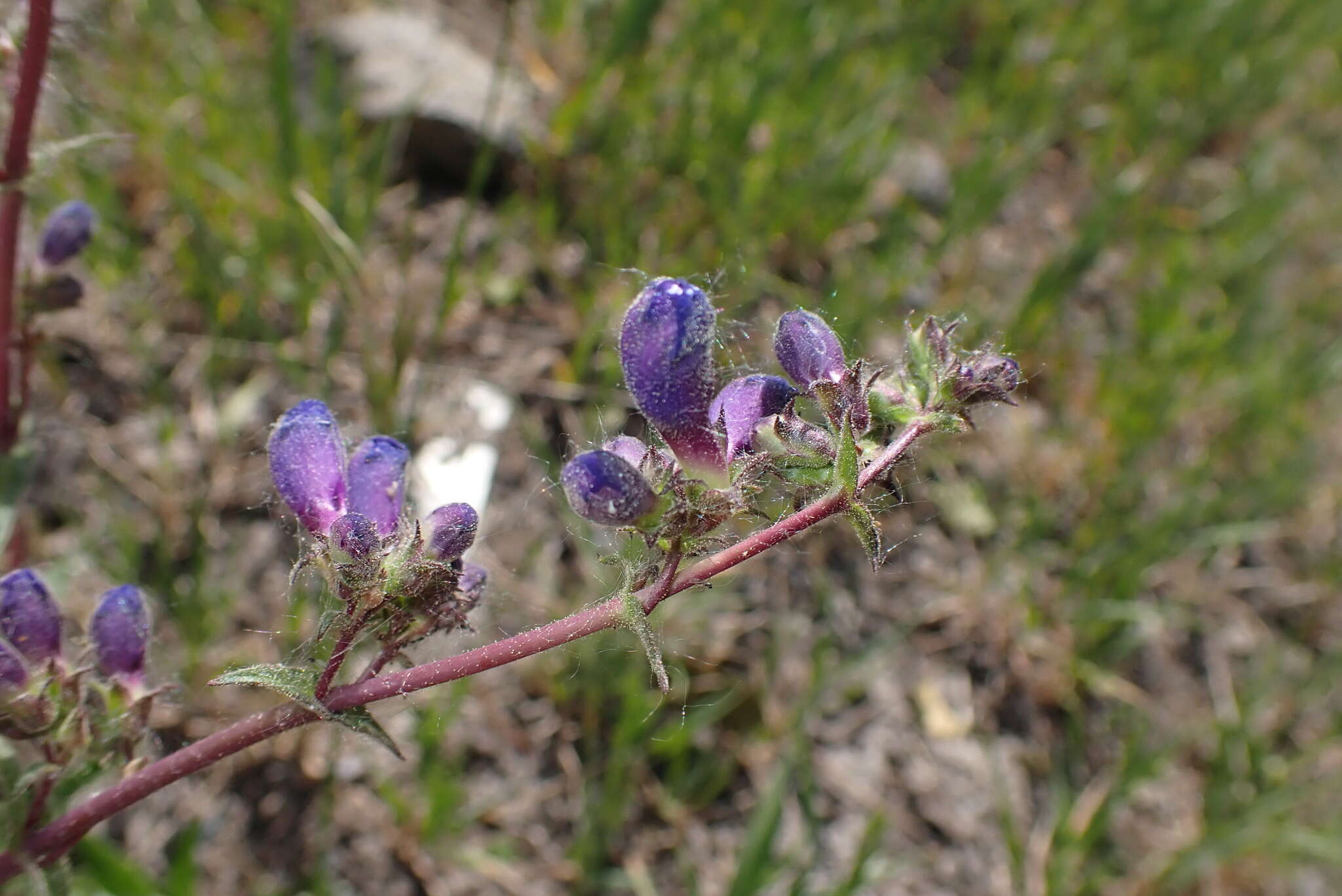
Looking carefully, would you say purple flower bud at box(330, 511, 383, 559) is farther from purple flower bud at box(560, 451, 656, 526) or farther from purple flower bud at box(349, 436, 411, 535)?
purple flower bud at box(560, 451, 656, 526)

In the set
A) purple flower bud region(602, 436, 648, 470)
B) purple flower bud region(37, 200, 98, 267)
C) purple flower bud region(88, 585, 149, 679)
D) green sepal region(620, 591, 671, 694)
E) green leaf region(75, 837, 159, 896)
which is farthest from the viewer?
purple flower bud region(37, 200, 98, 267)

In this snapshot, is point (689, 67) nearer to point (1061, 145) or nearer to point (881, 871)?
point (1061, 145)

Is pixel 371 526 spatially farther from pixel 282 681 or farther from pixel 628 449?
pixel 628 449

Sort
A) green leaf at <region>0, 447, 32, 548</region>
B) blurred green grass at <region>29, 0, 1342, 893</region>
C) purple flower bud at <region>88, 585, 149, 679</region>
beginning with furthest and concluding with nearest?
1. blurred green grass at <region>29, 0, 1342, 893</region>
2. green leaf at <region>0, 447, 32, 548</region>
3. purple flower bud at <region>88, 585, 149, 679</region>

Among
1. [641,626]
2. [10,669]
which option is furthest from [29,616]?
[641,626]

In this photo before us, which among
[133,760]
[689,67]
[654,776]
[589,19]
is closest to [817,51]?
[689,67]

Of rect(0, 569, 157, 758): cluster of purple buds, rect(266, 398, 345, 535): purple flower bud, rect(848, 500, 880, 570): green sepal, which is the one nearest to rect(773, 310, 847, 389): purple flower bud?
rect(848, 500, 880, 570): green sepal

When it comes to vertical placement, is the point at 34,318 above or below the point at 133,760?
above
